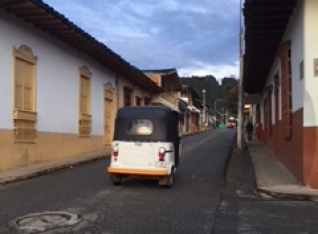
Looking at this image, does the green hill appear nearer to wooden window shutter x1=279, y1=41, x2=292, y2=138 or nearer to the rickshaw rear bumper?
wooden window shutter x1=279, y1=41, x2=292, y2=138

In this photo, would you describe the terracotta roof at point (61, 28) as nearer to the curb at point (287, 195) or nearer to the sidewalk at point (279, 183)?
the sidewalk at point (279, 183)

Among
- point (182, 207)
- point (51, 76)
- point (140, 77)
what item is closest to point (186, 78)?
point (140, 77)

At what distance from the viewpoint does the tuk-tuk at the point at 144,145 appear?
11469mm

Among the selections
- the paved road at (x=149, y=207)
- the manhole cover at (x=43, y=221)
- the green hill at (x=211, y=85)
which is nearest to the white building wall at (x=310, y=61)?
the paved road at (x=149, y=207)

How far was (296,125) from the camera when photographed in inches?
495

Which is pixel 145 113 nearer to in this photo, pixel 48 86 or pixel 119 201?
pixel 119 201

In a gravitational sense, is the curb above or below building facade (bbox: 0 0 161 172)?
below

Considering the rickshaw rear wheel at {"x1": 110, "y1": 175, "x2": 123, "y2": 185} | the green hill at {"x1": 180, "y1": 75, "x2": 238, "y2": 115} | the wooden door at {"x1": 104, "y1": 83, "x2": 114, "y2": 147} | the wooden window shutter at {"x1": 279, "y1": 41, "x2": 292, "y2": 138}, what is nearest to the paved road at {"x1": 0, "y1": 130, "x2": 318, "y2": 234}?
the rickshaw rear wheel at {"x1": 110, "y1": 175, "x2": 123, "y2": 185}

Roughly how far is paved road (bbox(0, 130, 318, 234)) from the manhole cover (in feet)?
0.05

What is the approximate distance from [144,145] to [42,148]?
21.1 ft

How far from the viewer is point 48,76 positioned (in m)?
17.5

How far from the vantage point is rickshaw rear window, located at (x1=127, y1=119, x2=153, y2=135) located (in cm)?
1194

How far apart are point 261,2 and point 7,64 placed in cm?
786

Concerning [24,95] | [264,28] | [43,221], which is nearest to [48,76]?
[24,95]
